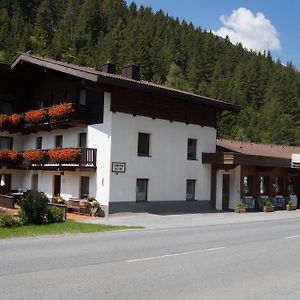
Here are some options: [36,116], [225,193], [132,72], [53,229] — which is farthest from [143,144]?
[53,229]

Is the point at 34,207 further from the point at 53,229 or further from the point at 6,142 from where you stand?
the point at 6,142

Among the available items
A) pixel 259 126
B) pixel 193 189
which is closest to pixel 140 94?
pixel 193 189

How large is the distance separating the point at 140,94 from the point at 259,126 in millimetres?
70480

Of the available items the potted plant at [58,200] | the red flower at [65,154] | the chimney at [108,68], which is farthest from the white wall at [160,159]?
the chimney at [108,68]

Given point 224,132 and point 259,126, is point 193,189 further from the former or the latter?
point 259,126

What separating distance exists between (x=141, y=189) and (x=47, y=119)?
7240 millimetres

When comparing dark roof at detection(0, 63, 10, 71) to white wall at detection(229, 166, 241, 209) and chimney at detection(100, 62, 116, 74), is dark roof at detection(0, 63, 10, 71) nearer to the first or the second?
chimney at detection(100, 62, 116, 74)

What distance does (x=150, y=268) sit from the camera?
9469mm

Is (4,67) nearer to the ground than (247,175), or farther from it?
Answer: farther from it

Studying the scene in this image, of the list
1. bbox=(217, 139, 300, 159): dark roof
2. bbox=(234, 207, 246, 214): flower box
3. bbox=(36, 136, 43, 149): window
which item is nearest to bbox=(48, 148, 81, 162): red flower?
bbox=(36, 136, 43, 149): window

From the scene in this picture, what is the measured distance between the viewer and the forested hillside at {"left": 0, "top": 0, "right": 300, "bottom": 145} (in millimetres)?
90562

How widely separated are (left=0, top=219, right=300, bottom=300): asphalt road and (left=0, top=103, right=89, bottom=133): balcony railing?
37.3 ft

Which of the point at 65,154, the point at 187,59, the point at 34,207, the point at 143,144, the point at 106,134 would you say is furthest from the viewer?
the point at 187,59

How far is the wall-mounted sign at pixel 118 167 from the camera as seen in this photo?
23.9m
